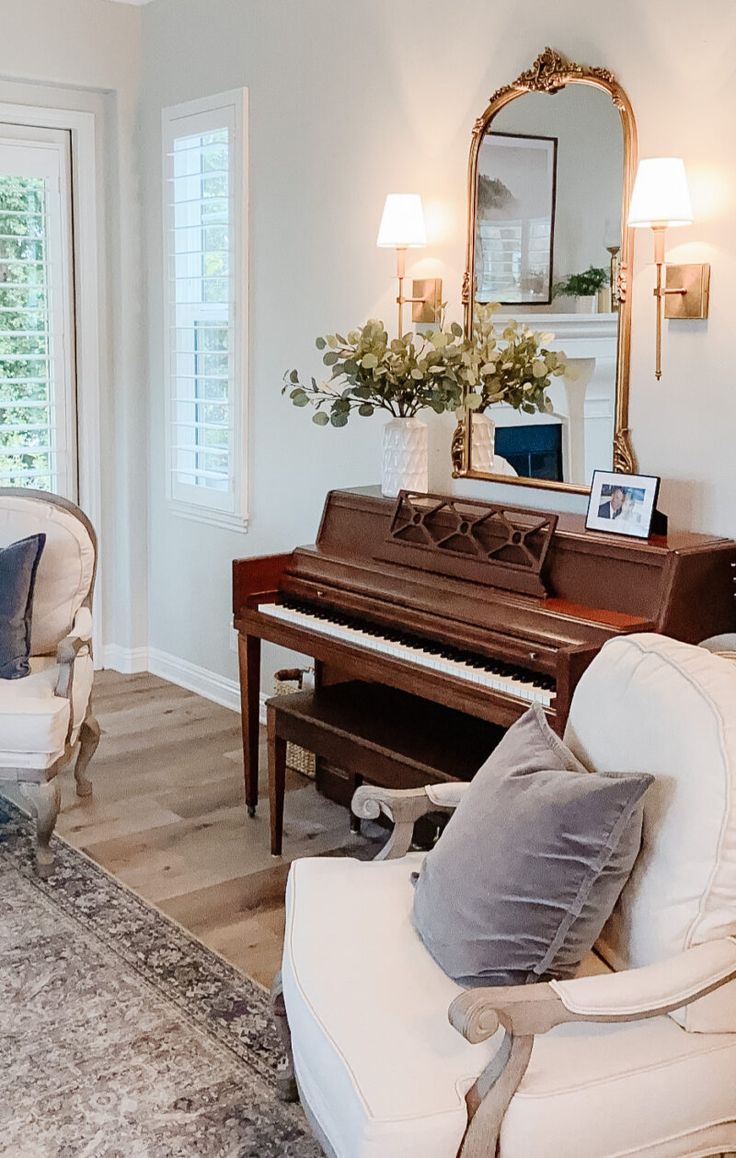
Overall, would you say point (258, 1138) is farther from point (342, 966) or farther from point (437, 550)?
point (437, 550)

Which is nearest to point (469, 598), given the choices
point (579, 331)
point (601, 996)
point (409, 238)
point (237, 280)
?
point (579, 331)

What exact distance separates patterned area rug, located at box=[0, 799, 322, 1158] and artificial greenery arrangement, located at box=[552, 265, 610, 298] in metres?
1.96

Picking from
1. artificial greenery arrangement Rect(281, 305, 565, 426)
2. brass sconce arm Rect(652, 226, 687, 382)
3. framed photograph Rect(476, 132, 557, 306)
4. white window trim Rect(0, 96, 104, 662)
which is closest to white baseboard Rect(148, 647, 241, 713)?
white window trim Rect(0, 96, 104, 662)

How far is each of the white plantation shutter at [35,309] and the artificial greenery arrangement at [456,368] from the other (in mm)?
2023

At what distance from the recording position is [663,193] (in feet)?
9.82

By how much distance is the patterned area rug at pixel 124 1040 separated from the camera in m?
Result: 2.41

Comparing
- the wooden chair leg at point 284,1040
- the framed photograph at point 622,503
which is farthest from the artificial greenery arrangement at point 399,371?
the wooden chair leg at point 284,1040

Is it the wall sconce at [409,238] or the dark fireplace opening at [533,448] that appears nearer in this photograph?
the dark fireplace opening at [533,448]

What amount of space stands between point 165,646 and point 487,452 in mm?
2248

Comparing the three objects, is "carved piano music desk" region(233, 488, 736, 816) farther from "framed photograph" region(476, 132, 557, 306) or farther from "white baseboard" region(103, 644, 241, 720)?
"white baseboard" region(103, 644, 241, 720)

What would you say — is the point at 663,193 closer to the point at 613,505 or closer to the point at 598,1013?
the point at 613,505

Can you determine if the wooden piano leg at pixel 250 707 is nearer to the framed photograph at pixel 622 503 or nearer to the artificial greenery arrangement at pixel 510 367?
the artificial greenery arrangement at pixel 510 367

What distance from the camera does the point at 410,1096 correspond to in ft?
5.97

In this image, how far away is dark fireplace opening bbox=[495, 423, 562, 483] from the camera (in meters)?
3.53
